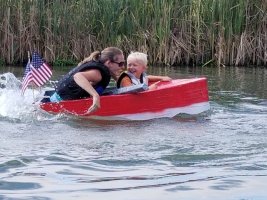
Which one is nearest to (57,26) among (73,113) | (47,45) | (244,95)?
(47,45)

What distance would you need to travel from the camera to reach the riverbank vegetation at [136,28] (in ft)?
50.6

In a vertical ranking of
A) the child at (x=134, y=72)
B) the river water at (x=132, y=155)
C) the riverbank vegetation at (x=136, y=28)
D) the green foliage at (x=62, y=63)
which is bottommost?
the river water at (x=132, y=155)

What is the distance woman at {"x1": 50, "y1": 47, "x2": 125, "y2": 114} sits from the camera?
27.0ft

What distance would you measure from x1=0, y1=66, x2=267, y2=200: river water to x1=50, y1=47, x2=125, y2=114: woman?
37 centimetres

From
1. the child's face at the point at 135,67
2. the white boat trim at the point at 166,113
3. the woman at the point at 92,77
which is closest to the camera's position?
the woman at the point at 92,77

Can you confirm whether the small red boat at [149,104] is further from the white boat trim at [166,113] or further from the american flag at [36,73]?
the american flag at [36,73]

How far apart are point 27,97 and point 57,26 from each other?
6686 mm

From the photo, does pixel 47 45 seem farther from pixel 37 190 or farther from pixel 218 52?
pixel 37 190

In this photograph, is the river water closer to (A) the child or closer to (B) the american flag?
(B) the american flag

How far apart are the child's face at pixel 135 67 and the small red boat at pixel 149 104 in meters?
0.30

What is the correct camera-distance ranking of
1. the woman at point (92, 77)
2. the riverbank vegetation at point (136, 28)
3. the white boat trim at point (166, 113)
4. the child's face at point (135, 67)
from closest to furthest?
the woman at point (92, 77)
the white boat trim at point (166, 113)
the child's face at point (135, 67)
the riverbank vegetation at point (136, 28)

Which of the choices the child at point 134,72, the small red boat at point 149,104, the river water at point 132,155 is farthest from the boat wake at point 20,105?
the child at point 134,72

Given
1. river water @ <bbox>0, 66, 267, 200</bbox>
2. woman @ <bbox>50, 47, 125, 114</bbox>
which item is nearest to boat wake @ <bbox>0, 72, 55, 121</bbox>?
river water @ <bbox>0, 66, 267, 200</bbox>

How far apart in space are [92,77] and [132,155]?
2431 millimetres
